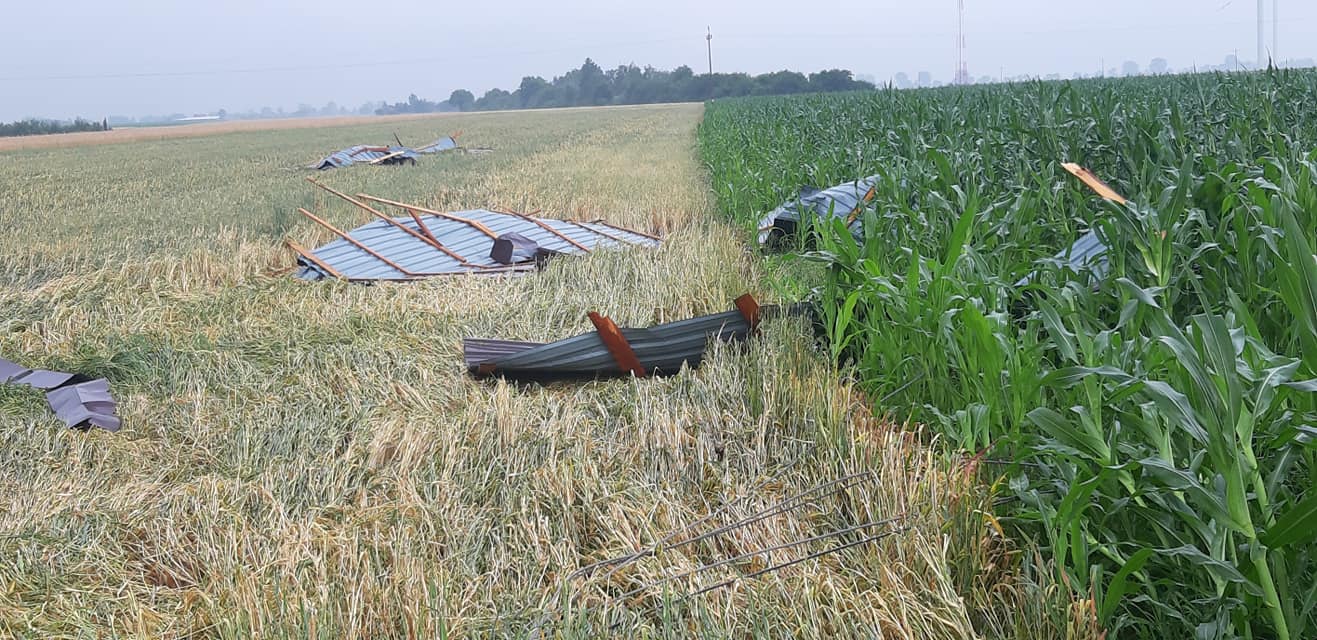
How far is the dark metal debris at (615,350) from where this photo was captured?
5.04 metres

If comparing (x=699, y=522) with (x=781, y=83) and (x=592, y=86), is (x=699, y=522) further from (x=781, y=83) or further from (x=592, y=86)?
(x=592, y=86)

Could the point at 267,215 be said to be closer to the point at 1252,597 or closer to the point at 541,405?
the point at 541,405

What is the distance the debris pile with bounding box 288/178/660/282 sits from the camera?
26.6 feet

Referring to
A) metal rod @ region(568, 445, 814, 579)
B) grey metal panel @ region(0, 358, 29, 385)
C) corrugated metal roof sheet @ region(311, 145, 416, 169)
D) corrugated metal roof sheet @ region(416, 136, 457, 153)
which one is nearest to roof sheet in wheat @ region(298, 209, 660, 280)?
grey metal panel @ region(0, 358, 29, 385)

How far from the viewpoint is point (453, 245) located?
356 inches

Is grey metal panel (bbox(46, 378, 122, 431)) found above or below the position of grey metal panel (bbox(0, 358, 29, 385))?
below

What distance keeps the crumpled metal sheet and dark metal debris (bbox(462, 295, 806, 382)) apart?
5.43ft

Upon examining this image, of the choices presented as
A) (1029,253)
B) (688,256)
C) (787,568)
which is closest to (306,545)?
(787,568)

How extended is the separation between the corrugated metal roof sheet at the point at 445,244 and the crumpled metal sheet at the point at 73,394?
2720 millimetres

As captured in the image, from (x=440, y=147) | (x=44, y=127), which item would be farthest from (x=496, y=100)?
(x=440, y=147)

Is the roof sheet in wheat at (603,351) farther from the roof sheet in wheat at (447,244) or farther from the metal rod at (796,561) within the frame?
the roof sheet in wheat at (447,244)

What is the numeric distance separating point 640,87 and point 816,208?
362ft

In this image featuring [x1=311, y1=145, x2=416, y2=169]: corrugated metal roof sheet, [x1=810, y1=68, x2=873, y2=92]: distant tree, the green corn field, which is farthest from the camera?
[x1=810, y1=68, x2=873, y2=92]: distant tree

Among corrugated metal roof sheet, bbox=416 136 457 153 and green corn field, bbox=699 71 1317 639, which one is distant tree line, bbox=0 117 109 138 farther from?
green corn field, bbox=699 71 1317 639
